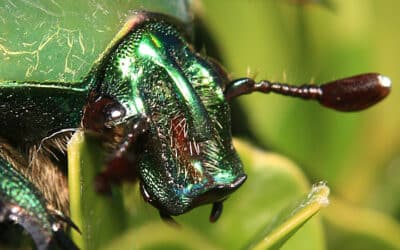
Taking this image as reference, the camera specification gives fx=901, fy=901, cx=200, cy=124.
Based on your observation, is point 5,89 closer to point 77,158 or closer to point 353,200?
point 77,158

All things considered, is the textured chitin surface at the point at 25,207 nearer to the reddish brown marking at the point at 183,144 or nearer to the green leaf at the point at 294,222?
the reddish brown marking at the point at 183,144

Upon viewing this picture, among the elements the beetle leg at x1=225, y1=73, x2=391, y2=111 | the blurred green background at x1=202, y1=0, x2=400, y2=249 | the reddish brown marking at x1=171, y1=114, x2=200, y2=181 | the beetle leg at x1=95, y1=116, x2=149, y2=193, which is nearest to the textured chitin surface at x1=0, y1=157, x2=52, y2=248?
the beetle leg at x1=95, y1=116, x2=149, y2=193

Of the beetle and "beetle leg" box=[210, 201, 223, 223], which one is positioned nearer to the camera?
the beetle

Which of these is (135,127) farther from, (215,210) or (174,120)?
(215,210)

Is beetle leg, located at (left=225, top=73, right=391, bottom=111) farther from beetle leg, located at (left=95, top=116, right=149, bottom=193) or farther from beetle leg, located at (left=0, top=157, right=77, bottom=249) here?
beetle leg, located at (left=0, top=157, right=77, bottom=249)

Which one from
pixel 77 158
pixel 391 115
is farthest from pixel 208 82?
pixel 391 115

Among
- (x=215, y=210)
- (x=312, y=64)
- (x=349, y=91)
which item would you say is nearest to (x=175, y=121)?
(x=215, y=210)
